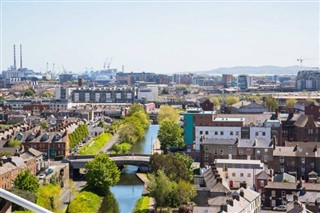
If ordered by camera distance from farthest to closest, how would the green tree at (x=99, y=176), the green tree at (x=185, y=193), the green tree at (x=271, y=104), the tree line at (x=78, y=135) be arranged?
the green tree at (x=271, y=104) → the tree line at (x=78, y=135) → the green tree at (x=99, y=176) → the green tree at (x=185, y=193)

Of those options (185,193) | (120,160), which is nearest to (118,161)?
(120,160)

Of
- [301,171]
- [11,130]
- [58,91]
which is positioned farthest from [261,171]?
[58,91]

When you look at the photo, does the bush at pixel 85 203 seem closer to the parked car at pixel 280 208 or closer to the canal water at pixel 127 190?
the canal water at pixel 127 190

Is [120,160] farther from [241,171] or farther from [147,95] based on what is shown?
[147,95]

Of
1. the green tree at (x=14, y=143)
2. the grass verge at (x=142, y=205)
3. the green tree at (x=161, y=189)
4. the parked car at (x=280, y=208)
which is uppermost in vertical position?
the green tree at (x=14, y=143)

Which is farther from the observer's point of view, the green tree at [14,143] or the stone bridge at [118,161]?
the green tree at [14,143]

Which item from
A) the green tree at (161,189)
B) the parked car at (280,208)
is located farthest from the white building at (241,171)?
the parked car at (280,208)

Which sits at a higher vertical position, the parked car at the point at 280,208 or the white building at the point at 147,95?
the white building at the point at 147,95

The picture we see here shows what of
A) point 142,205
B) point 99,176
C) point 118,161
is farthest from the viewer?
point 118,161
